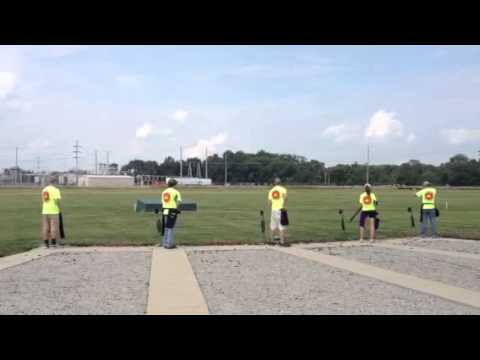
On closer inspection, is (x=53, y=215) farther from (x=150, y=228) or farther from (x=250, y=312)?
(x=250, y=312)

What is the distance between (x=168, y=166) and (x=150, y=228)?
14709 cm

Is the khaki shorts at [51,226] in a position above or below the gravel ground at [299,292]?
above

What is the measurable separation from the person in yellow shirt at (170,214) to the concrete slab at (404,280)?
10.9 ft

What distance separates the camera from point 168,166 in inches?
6516

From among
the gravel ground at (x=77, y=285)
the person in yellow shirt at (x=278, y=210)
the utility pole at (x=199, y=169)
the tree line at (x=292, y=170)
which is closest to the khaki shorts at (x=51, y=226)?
the gravel ground at (x=77, y=285)

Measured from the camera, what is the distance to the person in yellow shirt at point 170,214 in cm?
1389

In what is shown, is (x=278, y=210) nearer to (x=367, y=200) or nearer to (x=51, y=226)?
(x=367, y=200)

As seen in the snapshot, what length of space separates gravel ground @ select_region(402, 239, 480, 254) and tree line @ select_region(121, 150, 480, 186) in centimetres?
11268

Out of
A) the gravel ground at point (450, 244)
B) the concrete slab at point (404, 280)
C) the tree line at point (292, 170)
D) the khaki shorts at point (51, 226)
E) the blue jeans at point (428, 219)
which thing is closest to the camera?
the concrete slab at point (404, 280)

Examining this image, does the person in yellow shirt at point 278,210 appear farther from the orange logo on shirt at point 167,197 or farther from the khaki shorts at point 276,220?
the orange logo on shirt at point 167,197

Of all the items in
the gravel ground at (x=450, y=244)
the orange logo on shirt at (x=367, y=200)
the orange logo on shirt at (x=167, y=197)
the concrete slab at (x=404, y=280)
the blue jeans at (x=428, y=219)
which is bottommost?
the gravel ground at (x=450, y=244)

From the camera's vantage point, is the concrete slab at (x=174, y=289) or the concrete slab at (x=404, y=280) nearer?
the concrete slab at (x=174, y=289)

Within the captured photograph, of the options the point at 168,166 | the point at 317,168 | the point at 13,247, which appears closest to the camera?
the point at 13,247
